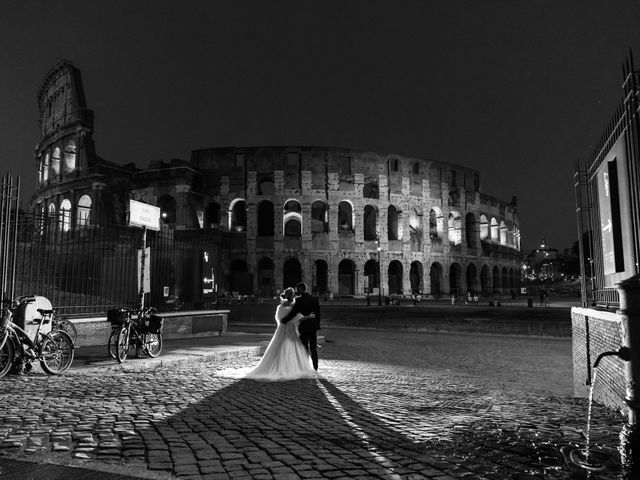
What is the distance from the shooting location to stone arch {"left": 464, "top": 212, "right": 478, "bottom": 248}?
4541 cm

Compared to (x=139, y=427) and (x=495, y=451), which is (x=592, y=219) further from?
(x=139, y=427)

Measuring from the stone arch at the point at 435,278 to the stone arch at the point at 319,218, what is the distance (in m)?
10.1

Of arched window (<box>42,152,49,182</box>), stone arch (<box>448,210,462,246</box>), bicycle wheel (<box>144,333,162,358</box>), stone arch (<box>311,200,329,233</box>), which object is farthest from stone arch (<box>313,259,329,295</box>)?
bicycle wheel (<box>144,333,162,358</box>)

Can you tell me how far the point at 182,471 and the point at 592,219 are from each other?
5824 mm

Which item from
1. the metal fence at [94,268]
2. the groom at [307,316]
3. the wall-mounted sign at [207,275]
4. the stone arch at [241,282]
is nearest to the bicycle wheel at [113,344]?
the metal fence at [94,268]

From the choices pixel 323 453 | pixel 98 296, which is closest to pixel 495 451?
pixel 323 453

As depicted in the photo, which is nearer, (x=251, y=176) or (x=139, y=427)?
(x=139, y=427)

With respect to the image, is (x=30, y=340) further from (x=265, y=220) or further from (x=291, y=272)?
(x=265, y=220)

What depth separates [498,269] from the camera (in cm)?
4869

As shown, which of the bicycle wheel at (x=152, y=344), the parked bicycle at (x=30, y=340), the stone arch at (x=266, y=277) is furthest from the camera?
the stone arch at (x=266, y=277)

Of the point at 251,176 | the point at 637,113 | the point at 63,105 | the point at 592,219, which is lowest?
the point at 592,219

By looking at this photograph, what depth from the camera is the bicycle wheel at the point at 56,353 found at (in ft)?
22.1

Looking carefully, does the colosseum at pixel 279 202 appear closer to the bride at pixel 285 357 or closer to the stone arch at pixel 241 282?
the stone arch at pixel 241 282

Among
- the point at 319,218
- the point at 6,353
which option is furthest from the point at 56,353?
the point at 319,218
